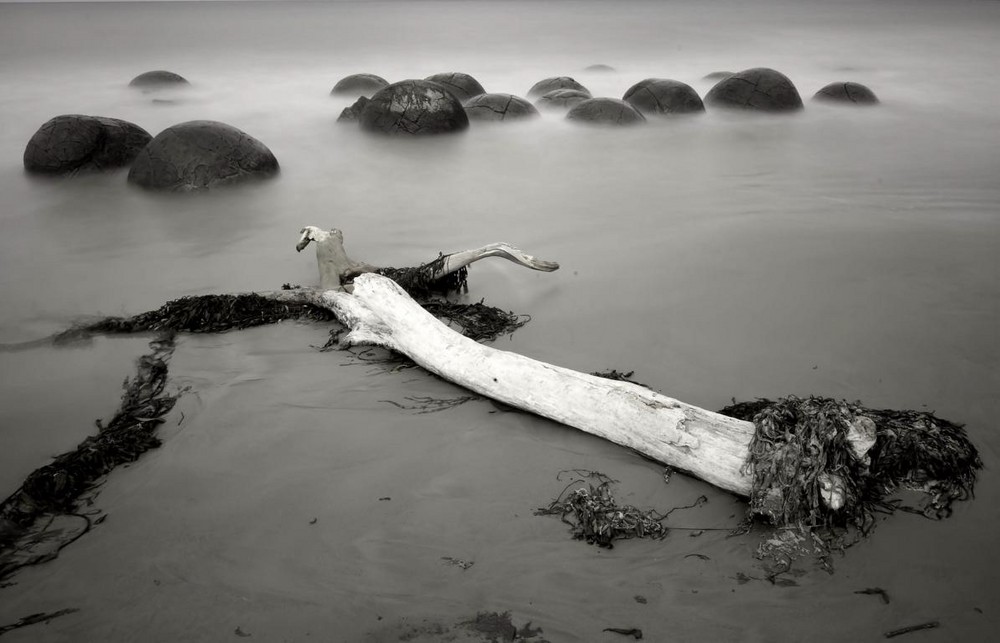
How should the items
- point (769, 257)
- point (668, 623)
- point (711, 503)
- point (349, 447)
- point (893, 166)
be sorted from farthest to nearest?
point (893, 166) < point (769, 257) < point (349, 447) < point (711, 503) < point (668, 623)

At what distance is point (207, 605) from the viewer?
2846 mm

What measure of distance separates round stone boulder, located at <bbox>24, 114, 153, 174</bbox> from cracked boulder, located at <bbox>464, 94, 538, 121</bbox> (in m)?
5.17

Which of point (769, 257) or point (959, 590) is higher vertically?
point (769, 257)

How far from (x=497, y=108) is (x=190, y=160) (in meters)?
5.33

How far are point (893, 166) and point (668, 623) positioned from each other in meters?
9.22

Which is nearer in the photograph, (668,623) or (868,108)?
(668,623)

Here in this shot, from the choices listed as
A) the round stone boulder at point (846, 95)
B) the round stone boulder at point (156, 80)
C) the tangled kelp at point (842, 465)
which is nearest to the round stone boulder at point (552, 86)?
the round stone boulder at point (846, 95)

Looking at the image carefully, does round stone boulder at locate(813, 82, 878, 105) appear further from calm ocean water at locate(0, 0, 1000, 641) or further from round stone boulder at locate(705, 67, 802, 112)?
round stone boulder at locate(705, 67, 802, 112)

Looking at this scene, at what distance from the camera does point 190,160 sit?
803cm

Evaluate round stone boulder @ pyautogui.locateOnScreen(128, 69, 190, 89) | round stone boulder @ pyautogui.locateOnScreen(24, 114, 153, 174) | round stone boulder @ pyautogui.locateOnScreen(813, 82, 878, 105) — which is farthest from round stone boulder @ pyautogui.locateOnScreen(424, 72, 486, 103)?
round stone boulder @ pyautogui.locateOnScreen(128, 69, 190, 89)

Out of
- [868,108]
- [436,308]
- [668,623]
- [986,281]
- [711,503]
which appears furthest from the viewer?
[868,108]

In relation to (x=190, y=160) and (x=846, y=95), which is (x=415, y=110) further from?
(x=846, y=95)

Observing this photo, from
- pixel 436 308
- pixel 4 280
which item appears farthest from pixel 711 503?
pixel 4 280

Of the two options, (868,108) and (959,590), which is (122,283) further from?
(868,108)
